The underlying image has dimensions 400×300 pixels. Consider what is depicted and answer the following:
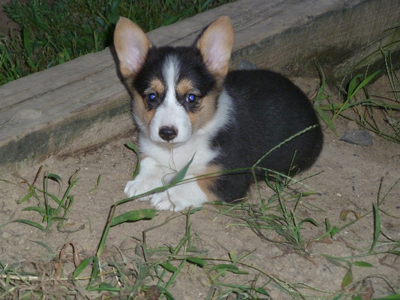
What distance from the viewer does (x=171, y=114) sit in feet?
11.3

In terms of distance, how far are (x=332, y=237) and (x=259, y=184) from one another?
75cm

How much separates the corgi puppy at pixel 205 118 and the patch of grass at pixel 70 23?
1.42 metres

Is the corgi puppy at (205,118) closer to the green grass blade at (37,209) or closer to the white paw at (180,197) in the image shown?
the white paw at (180,197)

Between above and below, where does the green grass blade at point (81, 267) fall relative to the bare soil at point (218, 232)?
above

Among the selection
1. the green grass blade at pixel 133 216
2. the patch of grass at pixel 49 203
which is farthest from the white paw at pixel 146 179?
the green grass blade at pixel 133 216

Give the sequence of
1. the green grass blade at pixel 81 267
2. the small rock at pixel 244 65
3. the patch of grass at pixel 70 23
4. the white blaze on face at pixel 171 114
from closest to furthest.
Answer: the green grass blade at pixel 81 267 → the white blaze on face at pixel 171 114 → the small rock at pixel 244 65 → the patch of grass at pixel 70 23

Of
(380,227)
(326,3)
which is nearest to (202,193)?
(380,227)

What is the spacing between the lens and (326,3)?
4.85 metres

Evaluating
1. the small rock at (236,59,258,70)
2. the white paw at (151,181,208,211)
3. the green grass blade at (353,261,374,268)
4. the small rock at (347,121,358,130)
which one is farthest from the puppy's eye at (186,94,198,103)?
the small rock at (347,121,358,130)

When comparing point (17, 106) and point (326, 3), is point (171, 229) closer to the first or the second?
point (17, 106)

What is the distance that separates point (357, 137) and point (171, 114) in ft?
5.60

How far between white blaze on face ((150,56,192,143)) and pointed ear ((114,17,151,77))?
0.84 ft

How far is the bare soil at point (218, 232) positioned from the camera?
3104 mm

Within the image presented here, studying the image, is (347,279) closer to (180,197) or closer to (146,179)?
(180,197)
